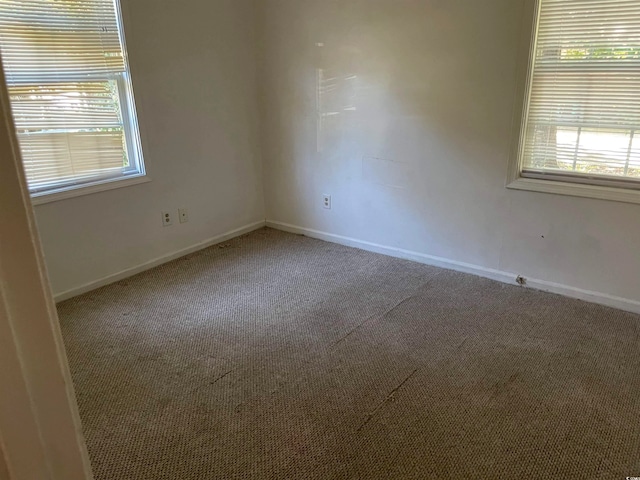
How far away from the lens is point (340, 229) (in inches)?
155

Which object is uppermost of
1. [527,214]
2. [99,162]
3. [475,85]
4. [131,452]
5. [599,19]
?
[599,19]

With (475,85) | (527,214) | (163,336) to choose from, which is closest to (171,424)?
(163,336)

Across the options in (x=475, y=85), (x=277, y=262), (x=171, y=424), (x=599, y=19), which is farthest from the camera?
(x=277, y=262)

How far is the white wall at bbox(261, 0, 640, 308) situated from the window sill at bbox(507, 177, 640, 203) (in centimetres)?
4

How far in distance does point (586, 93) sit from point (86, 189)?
9.96ft

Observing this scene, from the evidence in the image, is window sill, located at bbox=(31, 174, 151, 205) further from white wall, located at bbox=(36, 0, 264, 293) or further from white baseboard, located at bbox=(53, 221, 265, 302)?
white baseboard, located at bbox=(53, 221, 265, 302)

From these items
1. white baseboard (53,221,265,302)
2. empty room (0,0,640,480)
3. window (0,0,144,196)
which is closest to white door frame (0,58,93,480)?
empty room (0,0,640,480)

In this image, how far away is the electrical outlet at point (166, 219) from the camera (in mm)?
3576

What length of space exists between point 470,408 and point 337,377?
23.5 inches

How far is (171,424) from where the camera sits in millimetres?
1967

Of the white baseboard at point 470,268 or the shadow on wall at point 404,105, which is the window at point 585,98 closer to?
the shadow on wall at point 404,105

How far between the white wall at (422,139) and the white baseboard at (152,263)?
57cm

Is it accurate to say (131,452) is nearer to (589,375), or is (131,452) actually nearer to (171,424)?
(171,424)

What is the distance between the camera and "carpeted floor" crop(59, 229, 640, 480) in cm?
178
